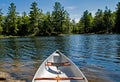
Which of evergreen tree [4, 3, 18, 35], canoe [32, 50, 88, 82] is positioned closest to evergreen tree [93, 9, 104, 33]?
evergreen tree [4, 3, 18, 35]

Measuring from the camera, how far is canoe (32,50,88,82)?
1442 cm

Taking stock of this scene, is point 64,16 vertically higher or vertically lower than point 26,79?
higher

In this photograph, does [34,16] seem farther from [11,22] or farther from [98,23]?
[98,23]

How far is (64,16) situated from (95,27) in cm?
2366

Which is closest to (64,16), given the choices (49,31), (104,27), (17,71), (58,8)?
(58,8)

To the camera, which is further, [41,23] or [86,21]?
[86,21]

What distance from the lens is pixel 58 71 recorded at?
16.7m

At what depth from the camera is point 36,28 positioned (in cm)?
12988

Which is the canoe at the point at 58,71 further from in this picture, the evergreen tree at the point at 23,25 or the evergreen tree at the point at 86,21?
the evergreen tree at the point at 86,21

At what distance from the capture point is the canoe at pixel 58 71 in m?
14.4

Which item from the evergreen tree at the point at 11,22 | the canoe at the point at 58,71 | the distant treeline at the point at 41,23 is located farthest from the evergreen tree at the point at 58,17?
the canoe at the point at 58,71

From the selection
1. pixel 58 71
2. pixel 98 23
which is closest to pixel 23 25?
pixel 98 23

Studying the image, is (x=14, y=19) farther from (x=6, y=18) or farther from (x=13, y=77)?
(x=13, y=77)

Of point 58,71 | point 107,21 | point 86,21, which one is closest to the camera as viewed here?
point 58,71
